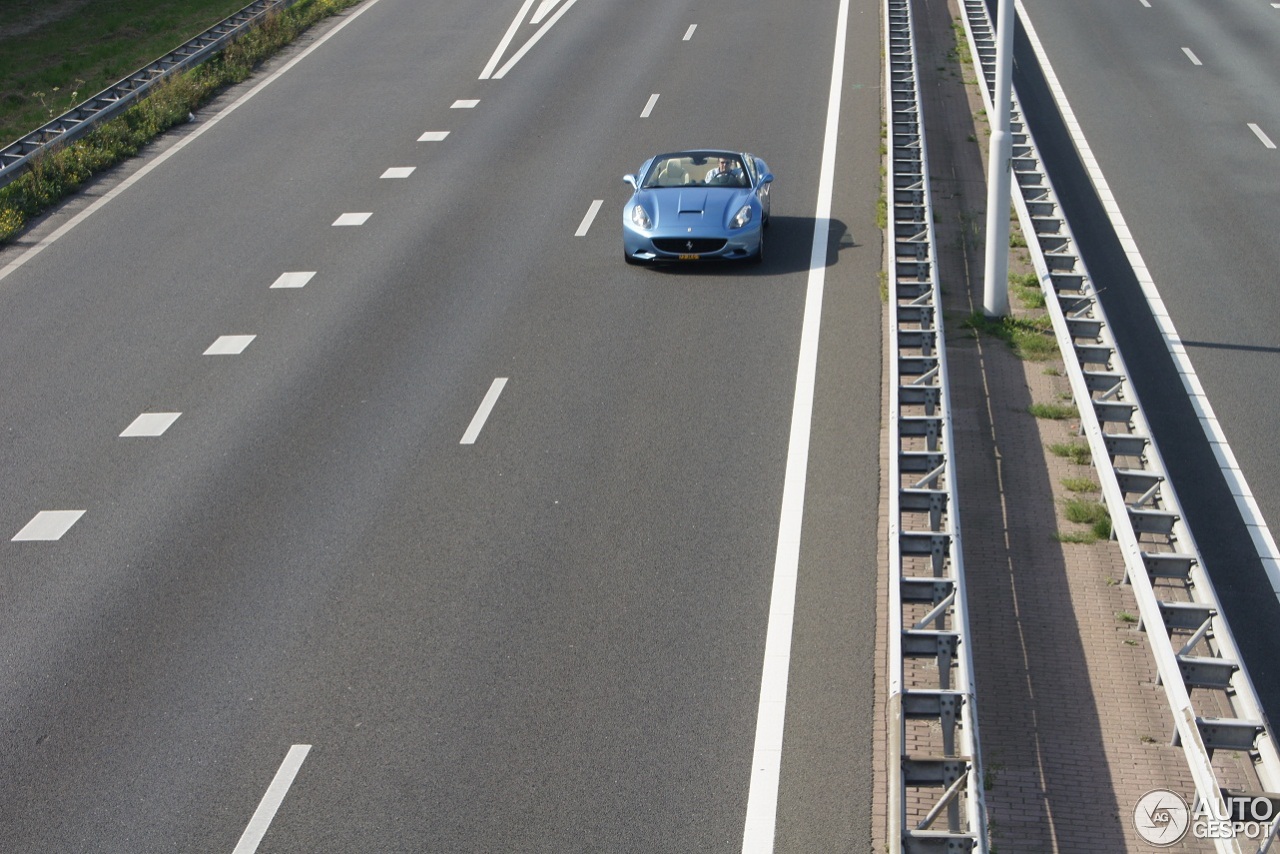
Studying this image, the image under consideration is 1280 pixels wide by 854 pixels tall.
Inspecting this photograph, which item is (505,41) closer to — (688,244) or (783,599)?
(688,244)

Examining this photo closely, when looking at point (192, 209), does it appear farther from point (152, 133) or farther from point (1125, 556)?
point (1125, 556)

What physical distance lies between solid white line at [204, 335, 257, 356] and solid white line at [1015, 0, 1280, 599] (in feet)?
36.3

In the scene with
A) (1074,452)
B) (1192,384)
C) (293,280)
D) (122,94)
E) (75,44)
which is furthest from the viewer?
(75,44)

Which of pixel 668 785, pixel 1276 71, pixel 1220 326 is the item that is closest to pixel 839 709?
pixel 668 785

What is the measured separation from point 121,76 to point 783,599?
26.0 m

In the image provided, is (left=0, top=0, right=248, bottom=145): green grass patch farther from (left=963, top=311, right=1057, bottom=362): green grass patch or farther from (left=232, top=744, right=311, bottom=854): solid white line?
(left=232, top=744, right=311, bottom=854): solid white line

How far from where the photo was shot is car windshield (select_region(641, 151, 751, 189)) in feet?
64.6

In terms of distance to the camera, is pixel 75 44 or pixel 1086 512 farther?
pixel 75 44

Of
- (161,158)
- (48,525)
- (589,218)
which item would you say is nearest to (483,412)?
(48,525)

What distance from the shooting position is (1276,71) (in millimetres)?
30438

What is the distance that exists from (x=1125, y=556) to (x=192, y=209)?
16.8 metres

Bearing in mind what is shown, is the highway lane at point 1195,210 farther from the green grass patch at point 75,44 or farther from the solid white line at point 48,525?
the green grass patch at point 75,44

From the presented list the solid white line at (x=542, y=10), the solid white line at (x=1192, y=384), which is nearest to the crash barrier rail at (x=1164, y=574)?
the solid white line at (x=1192, y=384)

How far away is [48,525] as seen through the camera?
12961mm
